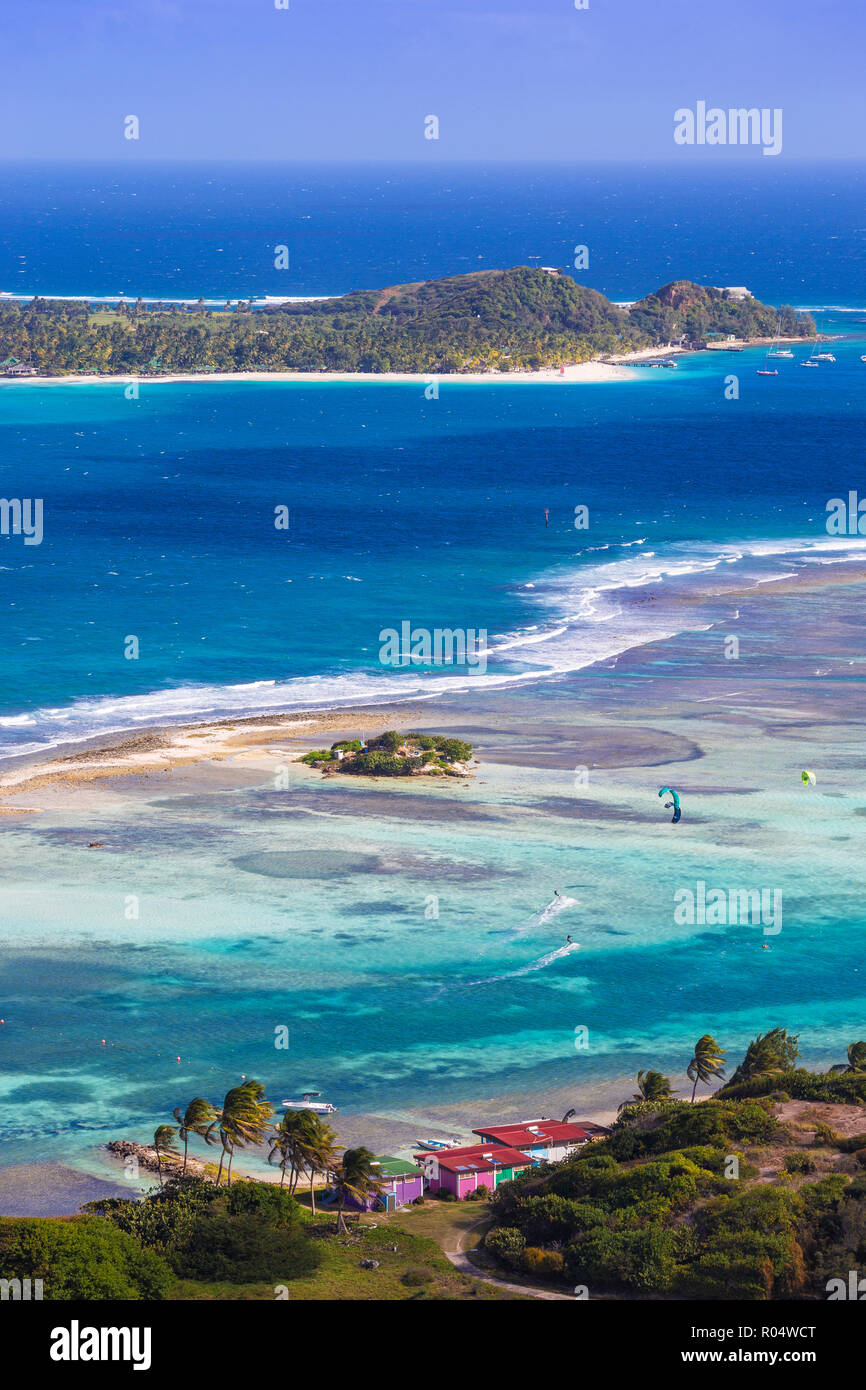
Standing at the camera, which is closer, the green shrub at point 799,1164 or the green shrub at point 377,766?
the green shrub at point 799,1164

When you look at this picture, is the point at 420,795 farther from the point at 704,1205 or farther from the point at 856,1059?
the point at 704,1205

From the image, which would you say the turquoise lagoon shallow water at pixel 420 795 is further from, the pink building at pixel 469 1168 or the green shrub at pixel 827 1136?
the green shrub at pixel 827 1136

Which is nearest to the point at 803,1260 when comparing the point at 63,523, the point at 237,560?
the point at 237,560

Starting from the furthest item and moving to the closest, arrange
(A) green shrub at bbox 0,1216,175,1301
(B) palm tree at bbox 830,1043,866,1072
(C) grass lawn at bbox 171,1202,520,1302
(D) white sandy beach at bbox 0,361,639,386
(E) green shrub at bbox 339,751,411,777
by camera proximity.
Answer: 1. (D) white sandy beach at bbox 0,361,639,386
2. (E) green shrub at bbox 339,751,411,777
3. (B) palm tree at bbox 830,1043,866,1072
4. (C) grass lawn at bbox 171,1202,520,1302
5. (A) green shrub at bbox 0,1216,175,1301

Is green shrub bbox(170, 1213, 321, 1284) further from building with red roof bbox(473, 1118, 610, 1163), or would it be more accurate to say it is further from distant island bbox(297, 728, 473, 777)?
distant island bbox(297, 728, 473, 777)

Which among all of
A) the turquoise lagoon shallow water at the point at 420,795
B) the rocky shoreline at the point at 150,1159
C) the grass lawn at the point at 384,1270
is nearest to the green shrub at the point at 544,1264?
the grass lawn at the point at 384,1270

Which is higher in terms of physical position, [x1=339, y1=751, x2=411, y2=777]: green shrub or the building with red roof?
[x1=339, y1=751, x2=411, y2=777]: green shrub

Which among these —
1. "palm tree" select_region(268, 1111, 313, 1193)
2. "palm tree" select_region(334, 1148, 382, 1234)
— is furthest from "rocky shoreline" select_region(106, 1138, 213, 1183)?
"palm tree" select_region(334, 1148, 382, 1234)
